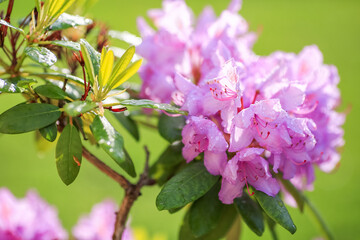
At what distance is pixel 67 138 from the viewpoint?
1.88ft

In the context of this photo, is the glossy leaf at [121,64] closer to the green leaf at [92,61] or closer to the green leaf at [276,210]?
the green leaf at [92,61]

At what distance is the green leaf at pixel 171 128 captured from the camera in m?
0.69

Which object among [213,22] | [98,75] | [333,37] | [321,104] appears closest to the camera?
[98,75]

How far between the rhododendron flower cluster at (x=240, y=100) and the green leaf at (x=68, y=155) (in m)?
0.13

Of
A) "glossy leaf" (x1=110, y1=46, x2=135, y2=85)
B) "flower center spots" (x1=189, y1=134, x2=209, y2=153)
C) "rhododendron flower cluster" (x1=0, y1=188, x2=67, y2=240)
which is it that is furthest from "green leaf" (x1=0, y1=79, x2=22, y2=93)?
"rhododendron flower cluster" (x1=0, y1=188, x2=67, y2=240)

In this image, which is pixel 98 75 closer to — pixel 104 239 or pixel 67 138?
pixel 67 138

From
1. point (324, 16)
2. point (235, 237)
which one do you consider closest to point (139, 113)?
point (235, 237)

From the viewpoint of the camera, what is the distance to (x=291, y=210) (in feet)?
7.07

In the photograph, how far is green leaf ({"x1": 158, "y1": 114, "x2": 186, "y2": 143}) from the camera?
0.69 m

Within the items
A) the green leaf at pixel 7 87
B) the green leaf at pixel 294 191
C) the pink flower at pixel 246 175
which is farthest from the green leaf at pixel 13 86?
the green leaf at pixel 294 191

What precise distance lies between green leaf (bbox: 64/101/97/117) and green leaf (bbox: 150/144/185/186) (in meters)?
0.23

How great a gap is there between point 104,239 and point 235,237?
291 millimetres

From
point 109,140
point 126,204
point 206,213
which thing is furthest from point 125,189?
point 109,140

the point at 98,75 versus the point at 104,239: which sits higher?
the point at 98,75
